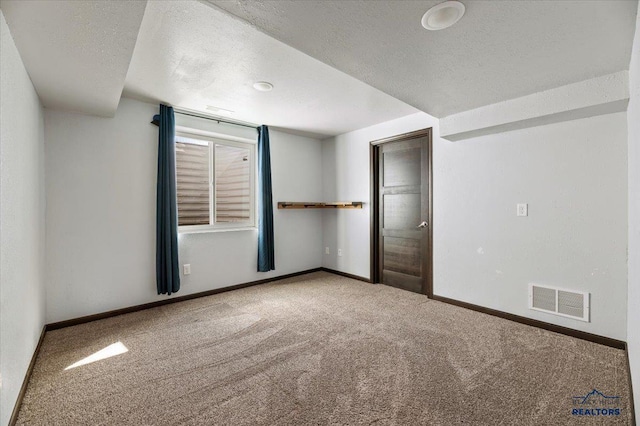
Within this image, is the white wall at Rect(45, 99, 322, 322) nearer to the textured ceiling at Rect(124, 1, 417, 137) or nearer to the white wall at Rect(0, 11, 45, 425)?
the white wall at Rect(0, 11, 45, 425)

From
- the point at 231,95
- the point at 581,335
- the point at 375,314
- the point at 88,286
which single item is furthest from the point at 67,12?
the point at 581,335

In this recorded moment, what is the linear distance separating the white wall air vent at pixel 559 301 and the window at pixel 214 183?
3.50 metres

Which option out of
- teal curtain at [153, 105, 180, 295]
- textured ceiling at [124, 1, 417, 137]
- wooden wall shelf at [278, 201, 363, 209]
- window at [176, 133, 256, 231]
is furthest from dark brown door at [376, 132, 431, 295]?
teal curtain at [153, 105, 180, 295]

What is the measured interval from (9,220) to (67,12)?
112cm

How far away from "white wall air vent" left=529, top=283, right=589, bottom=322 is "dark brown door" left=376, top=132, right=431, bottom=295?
1118mm

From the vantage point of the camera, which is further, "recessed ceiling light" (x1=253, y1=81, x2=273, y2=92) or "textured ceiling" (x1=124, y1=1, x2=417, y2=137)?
"recessed ceiling light" (x1=253, y1=81, x2=273, y2=92)

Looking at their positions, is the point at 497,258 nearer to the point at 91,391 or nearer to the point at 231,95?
the point at 231,95

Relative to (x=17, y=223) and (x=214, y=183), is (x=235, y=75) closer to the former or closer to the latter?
(x=214, y=183)

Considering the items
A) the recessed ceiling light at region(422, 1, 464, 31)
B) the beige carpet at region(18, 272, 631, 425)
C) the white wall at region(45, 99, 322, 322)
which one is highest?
the recessed ceiling light at region(422, 1, 464, 31)

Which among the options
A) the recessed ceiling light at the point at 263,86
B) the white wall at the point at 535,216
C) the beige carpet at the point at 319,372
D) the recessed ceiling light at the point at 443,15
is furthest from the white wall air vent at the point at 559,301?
the recessed ceiling light at the point at 263,86

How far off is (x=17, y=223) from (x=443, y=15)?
2678 millimetres

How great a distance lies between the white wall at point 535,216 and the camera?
2406mm

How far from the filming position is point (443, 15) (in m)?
1.51

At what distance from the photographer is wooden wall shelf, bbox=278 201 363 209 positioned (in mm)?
4520
